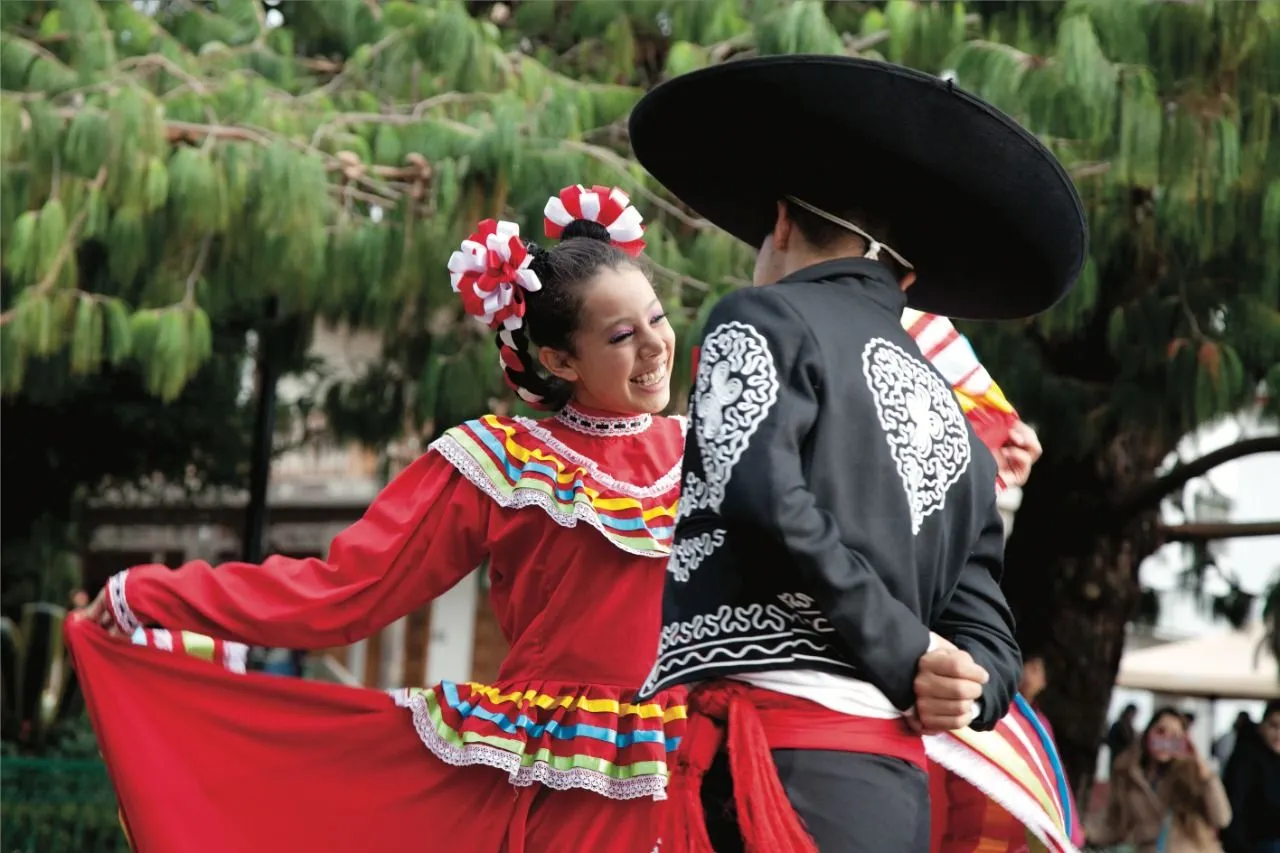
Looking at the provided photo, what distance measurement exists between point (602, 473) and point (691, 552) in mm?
1268

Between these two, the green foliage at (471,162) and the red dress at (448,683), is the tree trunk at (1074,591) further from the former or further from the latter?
the red dress at (448,683)

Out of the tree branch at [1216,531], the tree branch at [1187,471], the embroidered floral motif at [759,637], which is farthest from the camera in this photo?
the tree branch at [1216,531]

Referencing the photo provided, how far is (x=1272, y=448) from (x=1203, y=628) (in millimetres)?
22906

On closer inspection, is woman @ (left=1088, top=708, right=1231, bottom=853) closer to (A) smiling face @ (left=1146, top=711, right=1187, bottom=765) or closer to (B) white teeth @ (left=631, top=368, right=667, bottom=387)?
(A) smiling face @ (left=1146, top=711, right=1187, bottom=765)

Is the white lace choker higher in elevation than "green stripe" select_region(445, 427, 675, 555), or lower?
higher

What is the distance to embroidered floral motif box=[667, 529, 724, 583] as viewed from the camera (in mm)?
2691

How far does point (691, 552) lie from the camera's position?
8.95 ft

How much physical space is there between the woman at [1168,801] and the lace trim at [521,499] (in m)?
6.66

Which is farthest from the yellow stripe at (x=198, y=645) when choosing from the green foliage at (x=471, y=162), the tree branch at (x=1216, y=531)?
the tree branch at (x=1216, y=531)

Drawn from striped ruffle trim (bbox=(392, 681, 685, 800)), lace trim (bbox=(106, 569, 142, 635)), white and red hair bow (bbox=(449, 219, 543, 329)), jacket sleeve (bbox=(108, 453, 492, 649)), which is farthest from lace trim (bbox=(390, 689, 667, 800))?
white and red hair bow (bbox=(449, 219, 543, 329))

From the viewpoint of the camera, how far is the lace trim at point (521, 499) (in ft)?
12.7

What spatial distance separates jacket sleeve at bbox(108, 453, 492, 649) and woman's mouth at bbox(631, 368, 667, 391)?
0.41 m

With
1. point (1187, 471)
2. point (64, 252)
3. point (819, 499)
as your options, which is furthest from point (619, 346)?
point (1187, 471)

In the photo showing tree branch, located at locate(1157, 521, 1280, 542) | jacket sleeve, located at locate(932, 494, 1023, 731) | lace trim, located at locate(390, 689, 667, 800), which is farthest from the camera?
tree branch, located at locate(1157, 521, 1280, 542)
